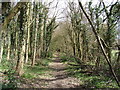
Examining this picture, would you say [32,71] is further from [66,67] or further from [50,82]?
[66,67]

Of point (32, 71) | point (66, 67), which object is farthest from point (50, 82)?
point (66, 67)

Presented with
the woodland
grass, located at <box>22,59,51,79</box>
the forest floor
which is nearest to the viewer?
the woodland

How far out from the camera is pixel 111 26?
12.8m

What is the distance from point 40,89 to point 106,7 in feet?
34.9

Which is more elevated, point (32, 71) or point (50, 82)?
point (32, 71)

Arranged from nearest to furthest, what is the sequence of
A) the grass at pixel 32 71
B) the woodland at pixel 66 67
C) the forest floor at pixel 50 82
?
1. the woodland at pixel 66 67
2. the forest floor at pixel 50 82
3. the grass at pixel 32 71

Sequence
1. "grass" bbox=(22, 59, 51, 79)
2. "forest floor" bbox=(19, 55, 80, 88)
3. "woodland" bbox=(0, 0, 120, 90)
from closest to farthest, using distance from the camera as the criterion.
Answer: "woodland" bbox=(0, 0, 120, 90), "forest floor" bbox=(19, 55, 80, 88), "grass" bbox=(22, 59, 51, 79)

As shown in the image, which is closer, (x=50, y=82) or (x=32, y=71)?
(x=50, y=82)

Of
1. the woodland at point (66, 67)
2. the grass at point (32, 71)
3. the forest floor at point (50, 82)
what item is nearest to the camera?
the woodland at point (66, 67)

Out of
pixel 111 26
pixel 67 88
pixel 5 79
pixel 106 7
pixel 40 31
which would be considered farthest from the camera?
pixel 40 31

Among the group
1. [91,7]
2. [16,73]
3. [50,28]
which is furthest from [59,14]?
[16,73]

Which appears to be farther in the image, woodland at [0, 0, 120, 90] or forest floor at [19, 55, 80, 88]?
forest floor at [19, 55, 80, 88]

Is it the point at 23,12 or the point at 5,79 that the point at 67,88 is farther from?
the point at 23,12

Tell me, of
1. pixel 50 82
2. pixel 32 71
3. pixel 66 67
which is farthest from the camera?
pixel 66 67
